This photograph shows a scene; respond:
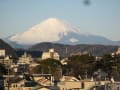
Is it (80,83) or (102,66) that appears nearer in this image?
(80,83)

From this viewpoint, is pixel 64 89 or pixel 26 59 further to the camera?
pixel 26 59

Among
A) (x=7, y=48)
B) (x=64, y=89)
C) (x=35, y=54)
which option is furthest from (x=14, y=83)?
(x=35, y=54)

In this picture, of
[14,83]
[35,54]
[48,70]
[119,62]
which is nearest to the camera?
[14,83]

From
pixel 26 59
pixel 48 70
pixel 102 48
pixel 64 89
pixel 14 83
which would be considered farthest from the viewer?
pixel 102 48

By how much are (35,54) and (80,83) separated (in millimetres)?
115413

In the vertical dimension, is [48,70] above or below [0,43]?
below

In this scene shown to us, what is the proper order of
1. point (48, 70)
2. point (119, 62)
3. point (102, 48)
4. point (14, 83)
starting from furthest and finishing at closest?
point (102, 48) → point (119, 62) → point (48, 70) → point (14, 83)

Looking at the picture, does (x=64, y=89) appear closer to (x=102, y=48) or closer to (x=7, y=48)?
(x=7, y=48)

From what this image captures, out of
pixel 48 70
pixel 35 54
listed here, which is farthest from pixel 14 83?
pixel 35 54

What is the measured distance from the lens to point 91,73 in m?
58.2

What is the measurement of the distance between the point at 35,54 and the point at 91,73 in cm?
9044

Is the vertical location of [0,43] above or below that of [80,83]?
above

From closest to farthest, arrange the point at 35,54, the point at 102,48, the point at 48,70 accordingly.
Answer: the point at 48,70, the point at 35,54, the point at 102,48

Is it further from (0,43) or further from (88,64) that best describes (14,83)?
(0,43)
